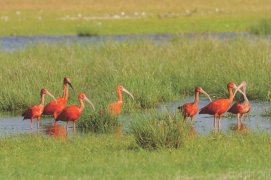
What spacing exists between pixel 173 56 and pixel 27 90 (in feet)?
17.2

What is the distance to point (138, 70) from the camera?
2033cm

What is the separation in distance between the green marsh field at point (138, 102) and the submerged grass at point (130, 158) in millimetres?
12

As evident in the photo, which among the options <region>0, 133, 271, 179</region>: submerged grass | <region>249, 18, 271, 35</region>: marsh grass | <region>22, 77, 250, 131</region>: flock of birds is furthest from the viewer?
<region>249, 18, 271, 35</region>: marsh grass

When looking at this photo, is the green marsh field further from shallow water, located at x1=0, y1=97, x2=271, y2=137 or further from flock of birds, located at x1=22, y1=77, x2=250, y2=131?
shallow water, located at x1=0, y1=97, x2=271, y2=137

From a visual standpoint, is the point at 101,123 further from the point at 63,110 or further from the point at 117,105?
the point at 117,105

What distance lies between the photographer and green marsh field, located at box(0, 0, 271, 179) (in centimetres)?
1117

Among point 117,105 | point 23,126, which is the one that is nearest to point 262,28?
point 117,105

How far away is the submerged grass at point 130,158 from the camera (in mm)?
10750

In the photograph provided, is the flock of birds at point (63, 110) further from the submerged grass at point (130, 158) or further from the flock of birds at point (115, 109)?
the submerged grass at point (130, 158)

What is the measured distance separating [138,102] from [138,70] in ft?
7.16

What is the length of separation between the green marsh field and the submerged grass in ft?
0.04

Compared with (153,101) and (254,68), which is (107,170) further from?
(254,68)

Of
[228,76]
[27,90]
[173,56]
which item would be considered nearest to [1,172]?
[27,90]

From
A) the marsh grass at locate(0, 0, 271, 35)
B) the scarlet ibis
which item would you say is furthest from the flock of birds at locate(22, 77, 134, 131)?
the marsh grass at locate(0, 0, 271, 35)
